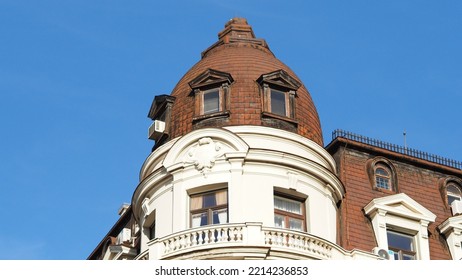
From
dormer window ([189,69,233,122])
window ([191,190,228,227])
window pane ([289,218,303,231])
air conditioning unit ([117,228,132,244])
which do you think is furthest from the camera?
air conditioning unit ([117,228,132,244])

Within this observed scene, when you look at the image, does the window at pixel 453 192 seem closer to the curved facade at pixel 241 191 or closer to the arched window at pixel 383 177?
the arched window at pixel 383 177

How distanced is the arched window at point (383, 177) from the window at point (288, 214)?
4.23m

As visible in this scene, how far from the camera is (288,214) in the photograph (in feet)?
116

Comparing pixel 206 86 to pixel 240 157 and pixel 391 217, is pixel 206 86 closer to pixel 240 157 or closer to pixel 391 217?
pixel 240 157

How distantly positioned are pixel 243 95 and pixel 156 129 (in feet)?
11.4

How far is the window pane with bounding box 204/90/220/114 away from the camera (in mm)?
37281

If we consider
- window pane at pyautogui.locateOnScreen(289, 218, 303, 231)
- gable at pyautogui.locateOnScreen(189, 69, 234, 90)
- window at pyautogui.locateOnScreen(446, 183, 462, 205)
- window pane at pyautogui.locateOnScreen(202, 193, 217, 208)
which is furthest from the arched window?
window pane at pyautogui.locateOnScreen(202, 193, 217, 208)

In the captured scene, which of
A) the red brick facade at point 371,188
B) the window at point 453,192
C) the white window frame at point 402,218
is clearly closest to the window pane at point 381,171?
the red brick facade at point 371,188

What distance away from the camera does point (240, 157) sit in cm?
3506

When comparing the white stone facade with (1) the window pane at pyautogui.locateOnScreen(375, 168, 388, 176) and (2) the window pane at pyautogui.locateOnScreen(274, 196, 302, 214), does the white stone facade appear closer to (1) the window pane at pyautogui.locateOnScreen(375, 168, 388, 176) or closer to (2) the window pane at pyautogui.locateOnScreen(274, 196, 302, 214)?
(2) the window pane at pyautogui.locateOnScreen(274, 196, 302, 214)

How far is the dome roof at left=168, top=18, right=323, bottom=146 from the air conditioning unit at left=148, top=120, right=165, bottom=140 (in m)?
0.42

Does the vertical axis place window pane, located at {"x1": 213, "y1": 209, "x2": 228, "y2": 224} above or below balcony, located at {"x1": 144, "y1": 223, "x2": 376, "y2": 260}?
above
